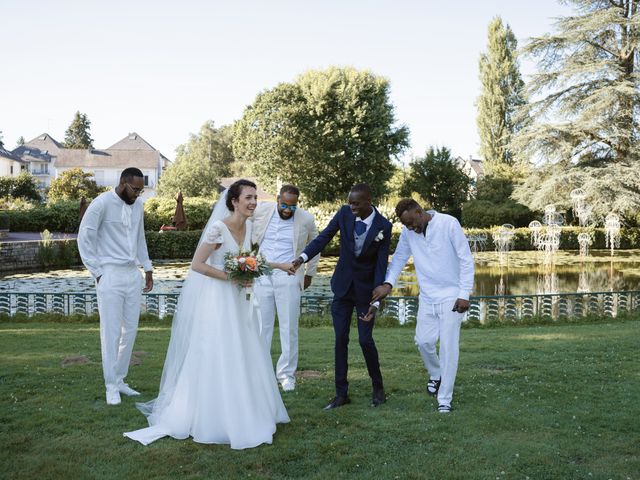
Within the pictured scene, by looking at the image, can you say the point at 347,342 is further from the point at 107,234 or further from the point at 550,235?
the point at 550,235

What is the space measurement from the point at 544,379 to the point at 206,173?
56.9m

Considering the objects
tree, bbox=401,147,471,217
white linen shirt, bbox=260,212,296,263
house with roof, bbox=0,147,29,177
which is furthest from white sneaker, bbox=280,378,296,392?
house with roof, bbox=0,147,29,177

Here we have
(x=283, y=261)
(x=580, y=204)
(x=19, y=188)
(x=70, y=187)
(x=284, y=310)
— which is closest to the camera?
(x=284, y=310)

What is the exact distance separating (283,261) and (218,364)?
2017mm

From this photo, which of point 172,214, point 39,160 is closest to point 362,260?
point 172,214

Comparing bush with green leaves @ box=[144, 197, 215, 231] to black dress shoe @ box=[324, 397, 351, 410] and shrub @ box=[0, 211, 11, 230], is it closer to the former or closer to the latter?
shrub @ box=[0, 211, 11, 230]

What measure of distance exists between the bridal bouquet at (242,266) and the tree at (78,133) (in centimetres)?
9321

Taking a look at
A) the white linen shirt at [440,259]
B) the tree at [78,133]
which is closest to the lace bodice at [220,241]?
the white linen shirt at [440,259]

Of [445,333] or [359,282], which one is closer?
[445,333]

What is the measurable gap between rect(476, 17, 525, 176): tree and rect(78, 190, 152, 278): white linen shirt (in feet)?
165

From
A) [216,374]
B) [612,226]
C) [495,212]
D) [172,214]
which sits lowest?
[216,374]

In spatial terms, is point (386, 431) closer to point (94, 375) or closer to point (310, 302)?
point (94, 375)

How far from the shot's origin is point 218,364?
16.3 ft

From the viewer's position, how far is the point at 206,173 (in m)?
61.3
